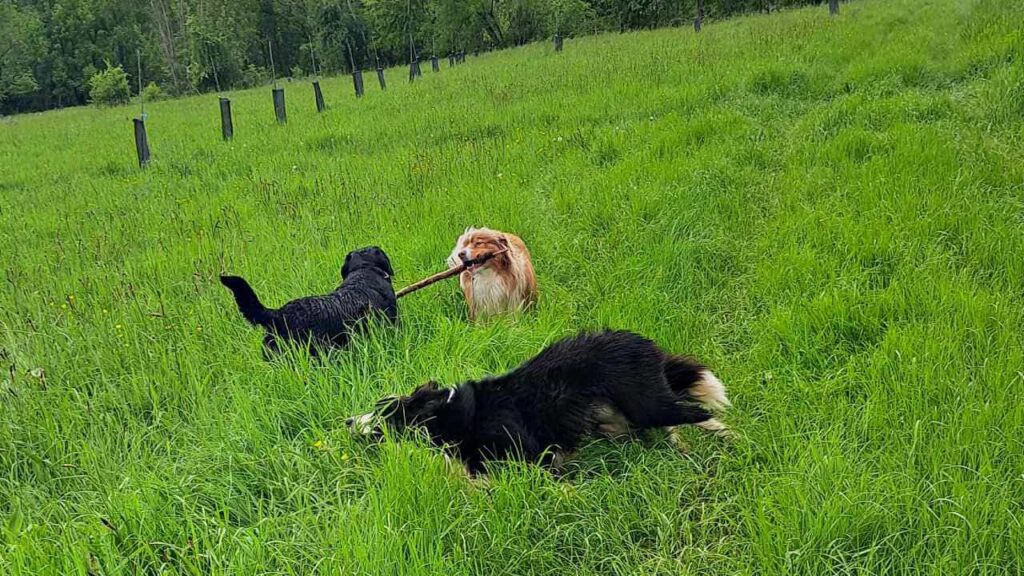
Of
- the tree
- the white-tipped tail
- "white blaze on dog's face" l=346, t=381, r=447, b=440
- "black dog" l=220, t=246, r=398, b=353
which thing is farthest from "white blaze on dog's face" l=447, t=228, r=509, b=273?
the tree

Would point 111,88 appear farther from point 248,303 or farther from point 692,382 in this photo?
point 692,382

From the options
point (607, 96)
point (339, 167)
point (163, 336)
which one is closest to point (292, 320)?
point (163, 336)

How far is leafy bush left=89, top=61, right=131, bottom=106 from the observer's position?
3378 cm

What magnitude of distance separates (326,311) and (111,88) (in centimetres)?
3982

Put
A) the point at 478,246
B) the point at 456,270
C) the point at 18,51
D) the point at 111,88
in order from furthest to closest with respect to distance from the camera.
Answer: the point at 18,51 < the point at 111,88 < the point at 478,246 < the point at 456,270

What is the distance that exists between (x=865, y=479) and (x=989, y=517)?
346 mm

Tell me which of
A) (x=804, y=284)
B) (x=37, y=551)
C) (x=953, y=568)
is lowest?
(x=953, y=568)

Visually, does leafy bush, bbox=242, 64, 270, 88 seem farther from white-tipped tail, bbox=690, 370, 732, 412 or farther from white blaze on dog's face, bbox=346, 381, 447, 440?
white-tipped tail, bbox=690, 370, 732, 412

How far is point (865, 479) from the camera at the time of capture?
81.0 inches

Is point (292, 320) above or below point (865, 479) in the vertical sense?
above

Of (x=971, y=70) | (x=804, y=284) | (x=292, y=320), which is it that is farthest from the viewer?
(x=971, y=70)

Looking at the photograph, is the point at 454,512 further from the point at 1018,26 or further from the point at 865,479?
the point at 1018,26

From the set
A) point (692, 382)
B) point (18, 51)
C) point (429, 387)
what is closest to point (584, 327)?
point (692, 382)

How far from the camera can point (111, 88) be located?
1346 inches
